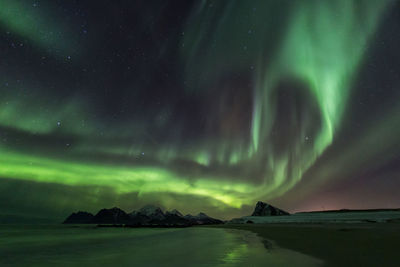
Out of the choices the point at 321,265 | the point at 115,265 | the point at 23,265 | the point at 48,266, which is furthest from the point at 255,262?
the point at 23,265

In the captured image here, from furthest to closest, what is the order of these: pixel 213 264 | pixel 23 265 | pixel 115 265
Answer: pixel 23 265
pixel 115 265
pixel 213 264

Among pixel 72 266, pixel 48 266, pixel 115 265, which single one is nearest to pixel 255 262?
pixel 115 265

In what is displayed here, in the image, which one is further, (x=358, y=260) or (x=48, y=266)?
(x=48, y=266)

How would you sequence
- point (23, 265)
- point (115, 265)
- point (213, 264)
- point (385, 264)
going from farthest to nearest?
point (23, 265) < point (115, 265) < point (213, 264) < point (385, 264)

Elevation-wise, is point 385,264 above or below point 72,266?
above

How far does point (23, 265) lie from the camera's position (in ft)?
38.6

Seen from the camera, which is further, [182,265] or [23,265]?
[23,265]

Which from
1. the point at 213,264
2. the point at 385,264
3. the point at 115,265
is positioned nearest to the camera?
the point at 385,264

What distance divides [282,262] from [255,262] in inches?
42.6

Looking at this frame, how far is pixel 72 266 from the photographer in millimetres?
10789

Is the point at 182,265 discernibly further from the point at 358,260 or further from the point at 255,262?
the point at 358,260

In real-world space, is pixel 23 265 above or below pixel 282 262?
below

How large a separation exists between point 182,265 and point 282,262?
4.06m

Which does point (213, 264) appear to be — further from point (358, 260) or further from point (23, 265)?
point (23, 265)
